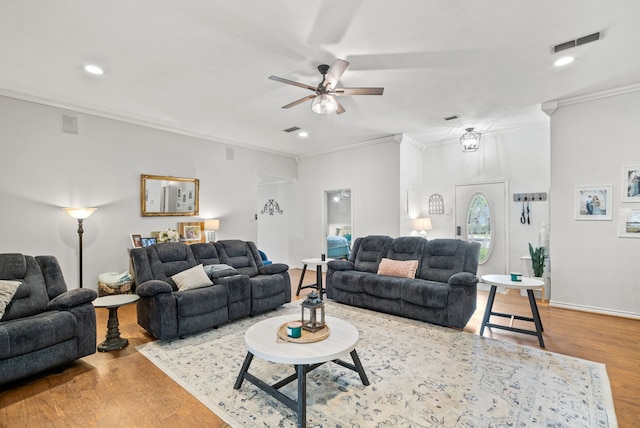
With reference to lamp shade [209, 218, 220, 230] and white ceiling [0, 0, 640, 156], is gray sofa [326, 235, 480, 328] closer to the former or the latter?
white ceiling [0, 0, 640, 156]

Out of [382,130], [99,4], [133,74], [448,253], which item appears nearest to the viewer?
[99,4]

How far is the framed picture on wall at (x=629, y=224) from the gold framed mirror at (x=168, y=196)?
21.3 feet

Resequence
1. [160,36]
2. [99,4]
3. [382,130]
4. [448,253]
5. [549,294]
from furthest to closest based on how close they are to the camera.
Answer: [382,130], [549,294], [448,253], [160,36], [99,4]

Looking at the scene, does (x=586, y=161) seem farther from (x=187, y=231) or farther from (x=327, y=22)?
(x=187, y=231)

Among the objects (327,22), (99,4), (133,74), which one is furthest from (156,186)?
(327,22)

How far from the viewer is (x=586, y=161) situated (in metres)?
4.24

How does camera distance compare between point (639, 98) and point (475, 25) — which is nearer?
point (475, 25)

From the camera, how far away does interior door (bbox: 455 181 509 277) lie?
5805 mm

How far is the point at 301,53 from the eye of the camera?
2.98m

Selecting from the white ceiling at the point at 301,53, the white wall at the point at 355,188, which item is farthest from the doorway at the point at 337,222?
the white ceiling at the point at 301,53

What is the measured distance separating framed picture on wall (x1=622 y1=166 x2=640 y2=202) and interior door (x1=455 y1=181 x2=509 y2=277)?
1.84 m

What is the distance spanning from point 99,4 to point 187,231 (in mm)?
3861

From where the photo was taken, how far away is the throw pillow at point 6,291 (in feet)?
8.44

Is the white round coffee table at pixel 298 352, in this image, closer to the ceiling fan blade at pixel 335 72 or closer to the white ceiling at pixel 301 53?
the ceiling fan blade at pixel 335 72
